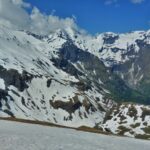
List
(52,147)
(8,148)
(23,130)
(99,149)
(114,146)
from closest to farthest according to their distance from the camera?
(8,148)
(52,147)
(99,149)
(114,146)
(23,130)

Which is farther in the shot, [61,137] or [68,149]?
[61,137]

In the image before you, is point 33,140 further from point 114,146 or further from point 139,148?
point 139,148

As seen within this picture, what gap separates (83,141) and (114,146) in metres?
3.57

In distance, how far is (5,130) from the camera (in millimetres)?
50812

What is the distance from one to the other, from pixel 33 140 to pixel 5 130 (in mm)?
6992

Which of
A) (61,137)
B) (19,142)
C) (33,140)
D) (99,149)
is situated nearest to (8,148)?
(19,142)

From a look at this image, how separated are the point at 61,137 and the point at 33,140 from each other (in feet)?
22.5

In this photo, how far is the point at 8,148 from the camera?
37.6 m

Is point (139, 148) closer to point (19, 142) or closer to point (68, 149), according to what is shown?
point (68, 149)

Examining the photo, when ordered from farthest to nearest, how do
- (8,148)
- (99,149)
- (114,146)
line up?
(114,146)
(99,149)
(8,148)

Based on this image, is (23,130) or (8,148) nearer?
(8,148)

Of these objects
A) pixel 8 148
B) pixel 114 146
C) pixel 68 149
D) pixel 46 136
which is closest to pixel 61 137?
pixel 46 136

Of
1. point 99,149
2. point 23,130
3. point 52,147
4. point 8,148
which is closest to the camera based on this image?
point 8,148

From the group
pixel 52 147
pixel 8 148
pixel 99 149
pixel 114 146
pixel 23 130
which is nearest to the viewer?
pixel 8 148
